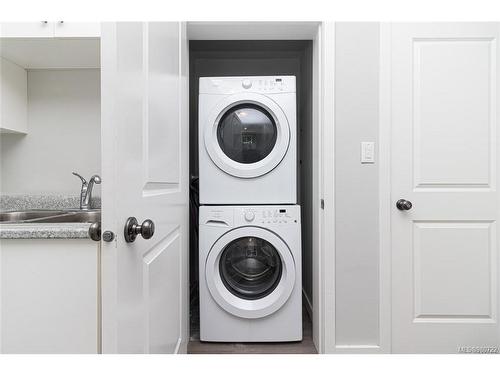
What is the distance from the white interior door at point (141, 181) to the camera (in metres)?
0.61

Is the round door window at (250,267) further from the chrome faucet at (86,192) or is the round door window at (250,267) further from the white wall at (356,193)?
the chrome faucet at (86,192)

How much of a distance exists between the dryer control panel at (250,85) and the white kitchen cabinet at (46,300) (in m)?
1.19

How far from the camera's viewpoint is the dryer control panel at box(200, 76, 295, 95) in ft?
5.49

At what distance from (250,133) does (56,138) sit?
1.10 m

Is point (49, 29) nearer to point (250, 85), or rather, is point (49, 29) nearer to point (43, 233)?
point (43, 233)

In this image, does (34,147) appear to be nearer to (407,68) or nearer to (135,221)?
(135,221)

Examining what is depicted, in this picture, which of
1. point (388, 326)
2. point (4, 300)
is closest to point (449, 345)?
point (388, 326)

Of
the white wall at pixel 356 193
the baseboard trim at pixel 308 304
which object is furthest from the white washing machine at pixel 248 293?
the baseboard trim at pixel 308 304

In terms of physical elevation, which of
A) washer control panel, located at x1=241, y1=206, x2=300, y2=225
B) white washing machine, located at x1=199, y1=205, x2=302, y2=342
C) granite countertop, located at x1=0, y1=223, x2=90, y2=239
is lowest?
white washing machine, located at x1=199, y1=205, x2=302, y2=342

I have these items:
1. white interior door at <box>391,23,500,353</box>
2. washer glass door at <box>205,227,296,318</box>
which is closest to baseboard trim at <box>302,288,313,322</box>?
washer glass door at <box>205,227,296,318</box>

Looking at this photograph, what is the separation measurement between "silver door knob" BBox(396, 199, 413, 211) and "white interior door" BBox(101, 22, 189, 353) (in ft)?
3.57

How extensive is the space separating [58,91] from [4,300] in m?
1.27

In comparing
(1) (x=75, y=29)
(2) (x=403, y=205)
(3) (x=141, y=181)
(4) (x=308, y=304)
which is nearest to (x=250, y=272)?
(4) (x=308, y=304)

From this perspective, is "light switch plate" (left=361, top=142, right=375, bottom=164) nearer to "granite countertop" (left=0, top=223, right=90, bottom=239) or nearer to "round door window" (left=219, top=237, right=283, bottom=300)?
"round door window" (left=219, top=237, right=283, bottom=300)
